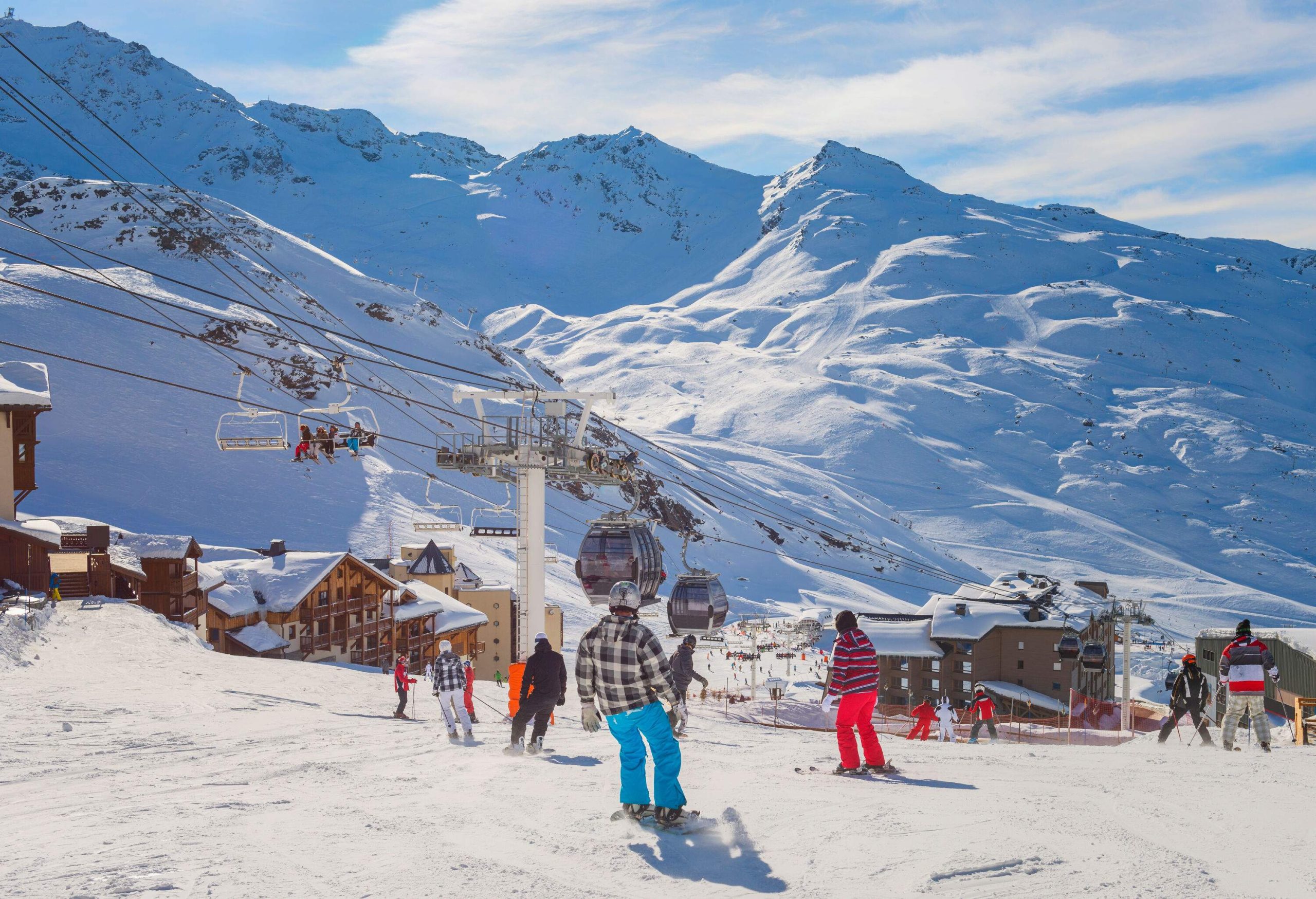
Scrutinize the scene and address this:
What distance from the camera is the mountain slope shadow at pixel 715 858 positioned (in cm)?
532

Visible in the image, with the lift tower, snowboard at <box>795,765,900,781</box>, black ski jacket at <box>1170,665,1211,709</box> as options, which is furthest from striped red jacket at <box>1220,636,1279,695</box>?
the lift tower

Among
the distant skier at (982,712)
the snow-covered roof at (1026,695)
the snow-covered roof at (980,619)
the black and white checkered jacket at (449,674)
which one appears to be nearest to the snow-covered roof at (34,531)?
the black and white checkered jacket at (449,674)

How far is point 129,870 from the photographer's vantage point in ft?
16.8

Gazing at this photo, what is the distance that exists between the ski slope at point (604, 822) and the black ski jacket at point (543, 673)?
67cm

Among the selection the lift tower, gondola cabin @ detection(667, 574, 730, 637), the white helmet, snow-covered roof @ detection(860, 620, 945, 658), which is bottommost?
snow-covered roof @ detection(860, 620, 945, 658)

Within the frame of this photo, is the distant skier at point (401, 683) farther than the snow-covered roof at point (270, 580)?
No

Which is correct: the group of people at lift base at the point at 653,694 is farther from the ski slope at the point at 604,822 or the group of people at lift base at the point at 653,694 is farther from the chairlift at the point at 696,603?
the chairlift at the point at 696,603

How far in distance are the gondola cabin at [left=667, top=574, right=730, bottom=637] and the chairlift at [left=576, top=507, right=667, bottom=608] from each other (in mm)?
3294

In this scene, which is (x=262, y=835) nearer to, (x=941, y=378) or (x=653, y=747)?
(x=653, y=747)

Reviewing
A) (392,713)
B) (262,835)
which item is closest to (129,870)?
(262,835)

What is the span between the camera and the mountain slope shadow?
5.32 m

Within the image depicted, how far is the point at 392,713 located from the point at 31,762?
326 inches

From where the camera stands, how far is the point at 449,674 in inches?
525

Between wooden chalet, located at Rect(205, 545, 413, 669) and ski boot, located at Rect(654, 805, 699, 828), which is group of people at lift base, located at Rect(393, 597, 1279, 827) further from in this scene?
wooden chalet, located at Rect(205, 545, 413, 669)
